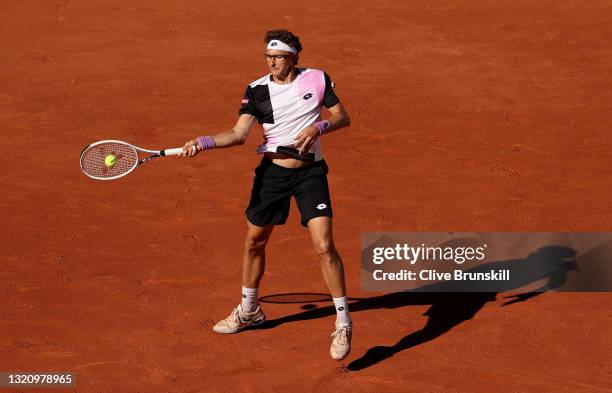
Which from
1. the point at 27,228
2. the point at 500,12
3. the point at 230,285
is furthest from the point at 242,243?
the point at 500,12

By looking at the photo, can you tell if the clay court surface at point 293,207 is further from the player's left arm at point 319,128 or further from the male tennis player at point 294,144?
the player's left arm at point 319,128

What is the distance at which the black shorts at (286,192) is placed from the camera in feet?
29.8

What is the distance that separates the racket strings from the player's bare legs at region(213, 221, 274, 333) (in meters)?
1.13

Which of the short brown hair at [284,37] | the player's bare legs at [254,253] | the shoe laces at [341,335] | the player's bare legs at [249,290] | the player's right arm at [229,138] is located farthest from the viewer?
the player's bare legs at [249,290]

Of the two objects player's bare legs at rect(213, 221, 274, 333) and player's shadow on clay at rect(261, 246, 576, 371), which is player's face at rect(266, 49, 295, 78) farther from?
player's shadow on clay at rect(261, 246, 576, 371)

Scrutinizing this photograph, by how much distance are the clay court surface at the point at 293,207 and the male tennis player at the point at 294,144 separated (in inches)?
29.8

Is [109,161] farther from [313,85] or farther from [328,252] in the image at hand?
[328,252]

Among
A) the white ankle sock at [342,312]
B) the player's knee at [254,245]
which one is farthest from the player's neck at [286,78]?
the white ankle sock at [342,312]

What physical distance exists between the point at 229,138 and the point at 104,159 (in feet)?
4.22

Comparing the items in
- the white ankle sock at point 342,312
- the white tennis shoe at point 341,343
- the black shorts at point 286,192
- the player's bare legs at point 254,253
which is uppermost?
the black shorts at point 286,192

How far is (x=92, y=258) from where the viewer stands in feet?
36.9

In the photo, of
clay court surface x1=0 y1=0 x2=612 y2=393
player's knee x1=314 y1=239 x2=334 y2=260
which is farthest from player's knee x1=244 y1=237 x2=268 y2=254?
clay court surface x1=0 y1=0 x2=612 y2=393

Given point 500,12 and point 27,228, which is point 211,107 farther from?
point 500,12

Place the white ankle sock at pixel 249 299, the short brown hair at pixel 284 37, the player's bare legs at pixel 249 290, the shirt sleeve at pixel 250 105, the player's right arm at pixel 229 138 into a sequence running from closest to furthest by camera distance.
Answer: the player's right arm at pixel 229 138 → the short brown hair at pixel 284 37 → the shirt sleeve at pixel 250 105 → the player's bare legs at pixel 249 290 → the white ankle sock at pixel 249 299
